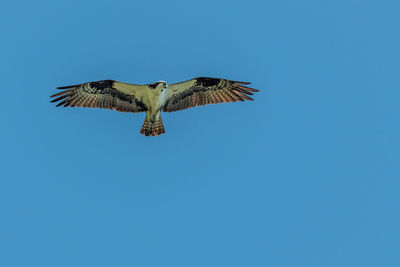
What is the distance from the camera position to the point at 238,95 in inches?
1148

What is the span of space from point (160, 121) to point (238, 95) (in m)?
3.22

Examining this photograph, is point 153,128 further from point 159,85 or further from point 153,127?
point 159,85

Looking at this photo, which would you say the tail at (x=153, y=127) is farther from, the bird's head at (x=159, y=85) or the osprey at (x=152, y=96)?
the bird's head at (x=159, y=85)

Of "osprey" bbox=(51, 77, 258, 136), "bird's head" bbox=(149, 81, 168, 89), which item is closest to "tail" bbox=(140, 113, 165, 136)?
"osprey" bbox=(51, 77, 258, 136)

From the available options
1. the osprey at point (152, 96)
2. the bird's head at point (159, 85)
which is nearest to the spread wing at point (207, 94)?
the osprey at point (152, 96)

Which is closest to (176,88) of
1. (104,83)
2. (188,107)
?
(188,107)

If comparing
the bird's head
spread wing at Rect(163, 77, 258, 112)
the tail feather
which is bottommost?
the tail feather

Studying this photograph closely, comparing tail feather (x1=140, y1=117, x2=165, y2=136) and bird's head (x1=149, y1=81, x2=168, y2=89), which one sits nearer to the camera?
bird's head (x1=149, y1=81, x2=168, y2=89)

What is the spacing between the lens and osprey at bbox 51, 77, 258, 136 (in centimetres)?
2878

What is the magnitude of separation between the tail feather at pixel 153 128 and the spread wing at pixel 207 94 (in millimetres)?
642

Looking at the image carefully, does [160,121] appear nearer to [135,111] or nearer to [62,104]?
[135,111]

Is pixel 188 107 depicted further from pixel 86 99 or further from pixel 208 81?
pixel 86 99

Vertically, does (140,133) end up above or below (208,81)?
below

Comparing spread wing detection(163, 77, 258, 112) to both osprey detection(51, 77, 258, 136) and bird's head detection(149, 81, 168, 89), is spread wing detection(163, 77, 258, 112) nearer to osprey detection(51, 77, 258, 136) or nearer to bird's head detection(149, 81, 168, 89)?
osprey detection(51, 77, 258, 136)
